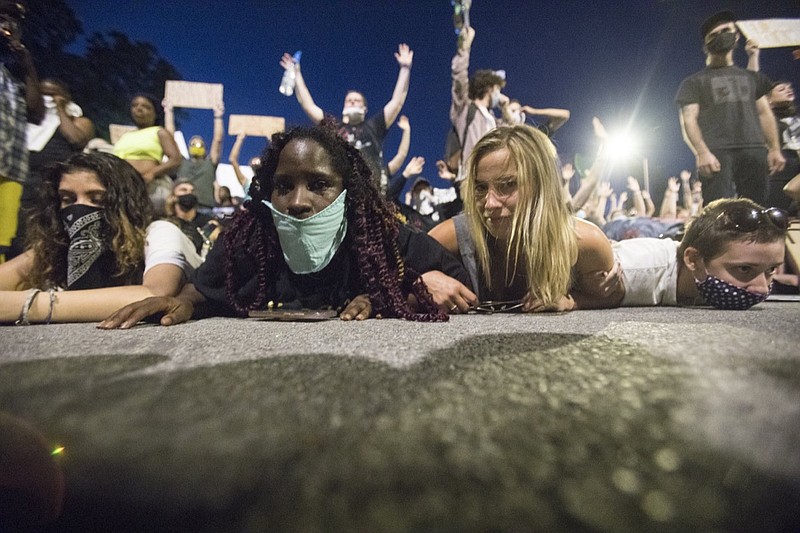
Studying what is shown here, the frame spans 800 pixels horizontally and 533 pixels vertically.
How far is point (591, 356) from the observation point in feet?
2.52

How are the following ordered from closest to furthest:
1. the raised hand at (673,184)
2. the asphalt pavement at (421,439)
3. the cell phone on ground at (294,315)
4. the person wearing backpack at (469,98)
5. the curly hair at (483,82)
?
the asphalt pavement at (421,439) → the cell phone on ground at (294,315) → the person wearing backpack at (469,98) → the curly hair at (483,82) → the raised hand at (673,184)

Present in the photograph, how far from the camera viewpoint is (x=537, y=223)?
62.5 inches

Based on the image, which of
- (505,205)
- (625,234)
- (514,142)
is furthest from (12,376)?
(625,234)

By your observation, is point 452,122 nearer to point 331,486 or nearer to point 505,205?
point 505,205

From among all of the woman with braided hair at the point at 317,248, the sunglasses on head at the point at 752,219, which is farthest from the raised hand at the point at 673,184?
the woman with braided hair at the point at 317,248

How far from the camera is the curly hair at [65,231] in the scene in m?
1.58

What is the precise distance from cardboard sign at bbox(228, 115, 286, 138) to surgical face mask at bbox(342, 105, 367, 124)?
1479 millimetres

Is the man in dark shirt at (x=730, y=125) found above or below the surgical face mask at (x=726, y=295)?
above

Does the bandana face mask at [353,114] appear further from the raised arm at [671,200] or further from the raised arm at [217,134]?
the raised arm at [671,200]

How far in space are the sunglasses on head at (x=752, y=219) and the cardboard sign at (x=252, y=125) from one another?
4.34 meters

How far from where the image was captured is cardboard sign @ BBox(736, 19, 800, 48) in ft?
8.15

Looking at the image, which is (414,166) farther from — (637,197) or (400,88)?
(637,197)

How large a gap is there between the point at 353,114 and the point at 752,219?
289cm

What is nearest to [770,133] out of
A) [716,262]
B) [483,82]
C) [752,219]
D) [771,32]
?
[771,32]
